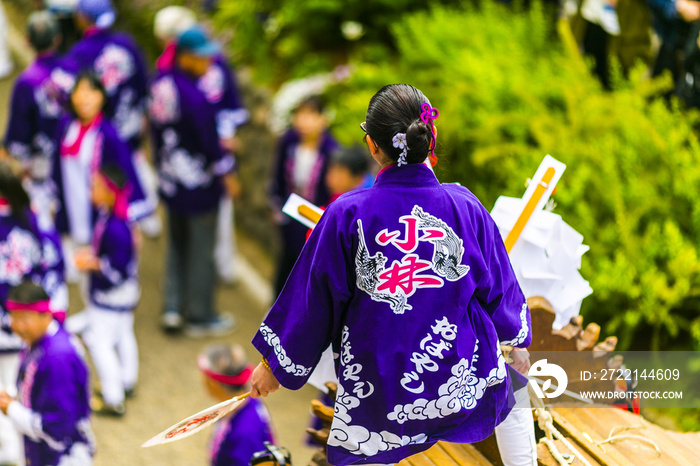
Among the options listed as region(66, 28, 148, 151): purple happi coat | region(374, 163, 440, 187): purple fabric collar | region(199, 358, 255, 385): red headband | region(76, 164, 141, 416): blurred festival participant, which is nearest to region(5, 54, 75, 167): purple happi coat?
region(66, 28, 148, 151): purple happi coat

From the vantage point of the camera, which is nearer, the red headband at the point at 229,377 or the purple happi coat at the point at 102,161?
the red headband at the point at 229,377

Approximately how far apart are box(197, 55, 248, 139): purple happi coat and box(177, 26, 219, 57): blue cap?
29cm

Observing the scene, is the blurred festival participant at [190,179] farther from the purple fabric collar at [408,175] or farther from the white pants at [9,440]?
the purple fabric collar at [408,175]

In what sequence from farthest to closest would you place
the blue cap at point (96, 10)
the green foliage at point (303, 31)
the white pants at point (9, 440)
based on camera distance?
the green foliage at point (303, 31), the blue cap at point (96, 10), the white pants at point (9, 440)

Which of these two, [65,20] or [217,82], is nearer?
[217,82]

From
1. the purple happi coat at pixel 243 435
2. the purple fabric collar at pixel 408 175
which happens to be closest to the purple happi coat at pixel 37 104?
the purple happi coat at pixel 243 435

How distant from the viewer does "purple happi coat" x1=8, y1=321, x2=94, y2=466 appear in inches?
142

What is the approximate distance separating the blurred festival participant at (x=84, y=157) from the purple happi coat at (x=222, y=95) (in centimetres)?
80

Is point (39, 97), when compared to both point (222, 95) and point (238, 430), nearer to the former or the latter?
point (222, 95)

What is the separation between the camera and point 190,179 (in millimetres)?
6262

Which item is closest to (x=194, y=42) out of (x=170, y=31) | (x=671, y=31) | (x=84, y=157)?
(x=170, y=31)

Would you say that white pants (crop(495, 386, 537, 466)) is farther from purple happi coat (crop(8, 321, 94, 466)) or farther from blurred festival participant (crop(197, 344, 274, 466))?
purple happi coat (crop(8, 321, 94, 466))

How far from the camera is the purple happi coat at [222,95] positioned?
6.34 m

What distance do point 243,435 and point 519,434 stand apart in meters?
1.25
